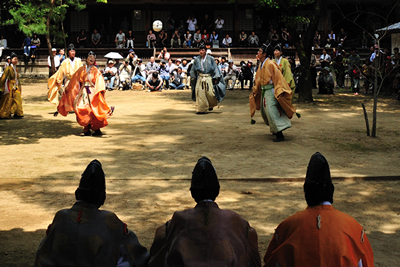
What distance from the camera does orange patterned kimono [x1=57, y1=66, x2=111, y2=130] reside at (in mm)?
10469

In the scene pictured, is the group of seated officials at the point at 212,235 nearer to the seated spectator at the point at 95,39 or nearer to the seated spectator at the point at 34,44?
the seated spectator at the point at 34,44

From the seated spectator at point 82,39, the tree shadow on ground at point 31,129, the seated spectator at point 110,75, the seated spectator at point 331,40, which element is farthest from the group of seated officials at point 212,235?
the seated spectator at point 82,39

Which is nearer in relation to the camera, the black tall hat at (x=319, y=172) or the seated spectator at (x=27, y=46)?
the black tall hat at (x=319, y=172)

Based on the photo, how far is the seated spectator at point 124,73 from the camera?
21.6 m

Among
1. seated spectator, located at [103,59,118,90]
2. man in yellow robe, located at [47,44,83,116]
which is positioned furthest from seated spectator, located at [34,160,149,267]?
seated spectator, located at [103,59,118,90]

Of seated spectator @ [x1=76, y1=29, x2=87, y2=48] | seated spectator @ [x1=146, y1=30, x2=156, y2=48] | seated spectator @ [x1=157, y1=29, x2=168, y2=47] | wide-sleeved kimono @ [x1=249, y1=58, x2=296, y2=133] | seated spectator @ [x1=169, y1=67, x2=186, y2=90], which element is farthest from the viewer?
seated spectator @ [x1=76, y1=29, x2=87, y2=48]

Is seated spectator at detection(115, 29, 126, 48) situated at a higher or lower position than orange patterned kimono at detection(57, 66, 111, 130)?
higher

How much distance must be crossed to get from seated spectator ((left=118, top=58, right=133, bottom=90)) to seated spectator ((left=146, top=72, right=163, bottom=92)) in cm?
125

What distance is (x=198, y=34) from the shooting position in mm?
27984

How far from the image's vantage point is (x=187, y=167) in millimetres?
7730

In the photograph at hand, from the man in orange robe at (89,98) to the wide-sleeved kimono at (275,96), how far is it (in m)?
3.04

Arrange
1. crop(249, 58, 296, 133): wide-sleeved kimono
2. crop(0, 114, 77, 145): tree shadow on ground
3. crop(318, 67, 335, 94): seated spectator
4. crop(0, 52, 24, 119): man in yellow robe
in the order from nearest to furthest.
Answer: crop(249, 58, 296, 133): wide-sleeved kimono < crop(0, 114, 77, 145): tree shadow on ground < crop(0, 52, 24, 119): man in yellow robe < crop(318, 67, 335, 94): seated spectator

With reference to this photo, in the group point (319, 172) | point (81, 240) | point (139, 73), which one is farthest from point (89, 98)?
point (139, 73)

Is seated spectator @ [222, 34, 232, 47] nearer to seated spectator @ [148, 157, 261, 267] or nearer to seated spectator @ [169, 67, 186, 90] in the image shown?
seated spectator @ [169, 67, 186, 90]
